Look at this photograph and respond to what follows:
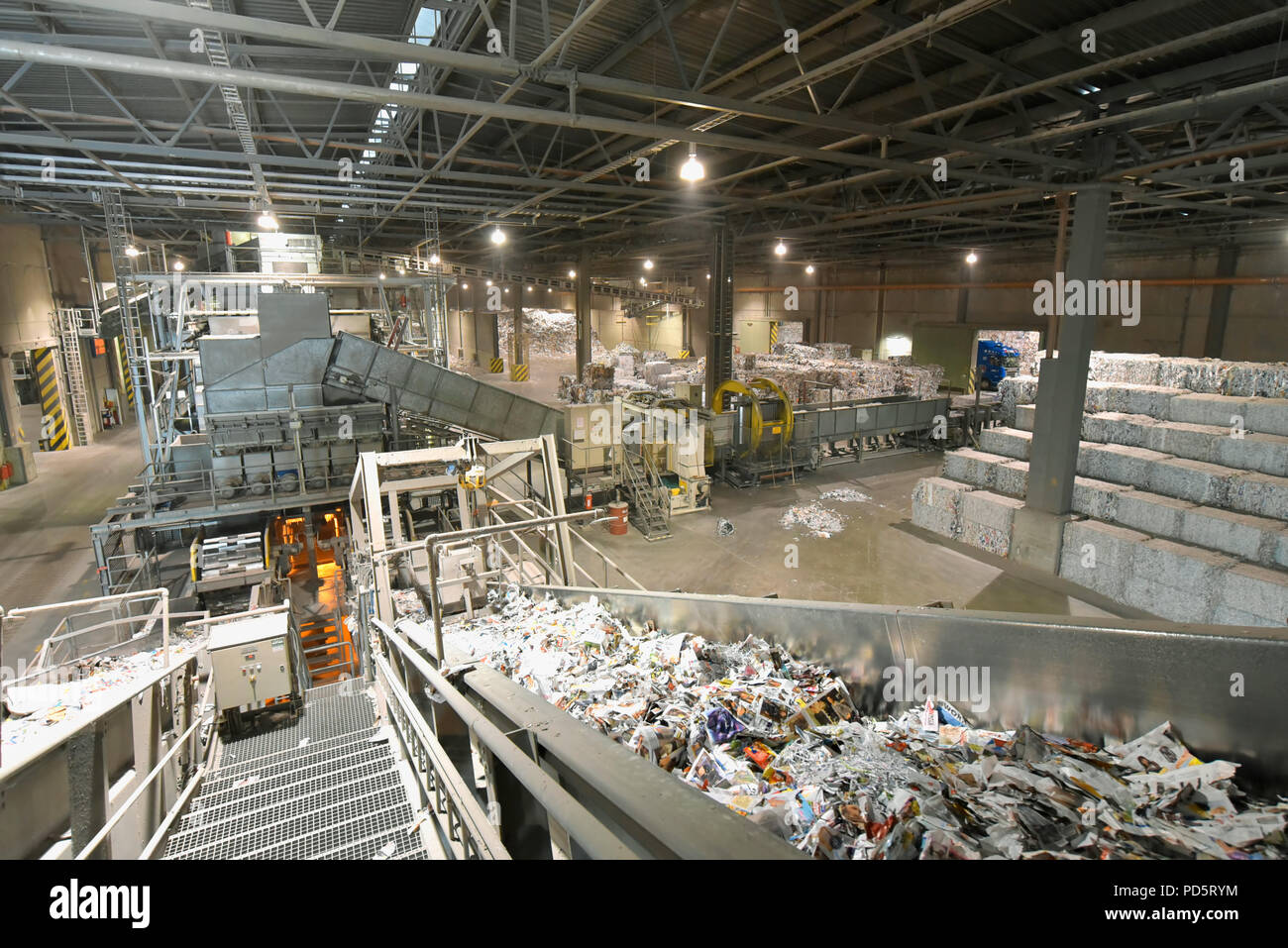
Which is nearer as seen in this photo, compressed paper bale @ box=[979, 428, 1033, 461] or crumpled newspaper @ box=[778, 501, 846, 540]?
compressed paper bale @ box=[979, 428, 1033, 461]

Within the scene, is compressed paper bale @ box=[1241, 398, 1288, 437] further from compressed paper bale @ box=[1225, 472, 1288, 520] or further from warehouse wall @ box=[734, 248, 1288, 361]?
warehouse wall @ box=[734, 248, 1288, 361]

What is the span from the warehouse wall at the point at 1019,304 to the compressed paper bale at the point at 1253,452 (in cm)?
1305

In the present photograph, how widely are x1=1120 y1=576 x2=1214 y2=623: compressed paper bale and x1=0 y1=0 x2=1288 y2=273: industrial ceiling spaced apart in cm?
589

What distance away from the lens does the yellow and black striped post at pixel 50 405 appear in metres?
18.9

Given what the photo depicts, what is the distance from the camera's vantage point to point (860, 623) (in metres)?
3.76

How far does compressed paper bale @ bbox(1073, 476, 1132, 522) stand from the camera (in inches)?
400

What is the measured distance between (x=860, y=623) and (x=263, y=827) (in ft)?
12.4

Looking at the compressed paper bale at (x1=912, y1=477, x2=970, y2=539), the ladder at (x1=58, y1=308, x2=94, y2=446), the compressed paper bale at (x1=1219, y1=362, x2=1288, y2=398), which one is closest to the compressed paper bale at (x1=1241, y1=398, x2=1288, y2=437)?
the compressed paper bale at (x1=1219, y1=362, x2=1288, y2=398)

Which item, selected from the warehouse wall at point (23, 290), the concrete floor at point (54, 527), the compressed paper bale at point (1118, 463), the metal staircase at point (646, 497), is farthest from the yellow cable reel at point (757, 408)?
the warehouse wall at point (23, 290)

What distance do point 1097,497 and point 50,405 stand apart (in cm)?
2783

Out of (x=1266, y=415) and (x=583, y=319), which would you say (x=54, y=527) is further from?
(x=1266, y=415)

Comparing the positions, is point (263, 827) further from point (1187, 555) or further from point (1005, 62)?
point (1187, 555)

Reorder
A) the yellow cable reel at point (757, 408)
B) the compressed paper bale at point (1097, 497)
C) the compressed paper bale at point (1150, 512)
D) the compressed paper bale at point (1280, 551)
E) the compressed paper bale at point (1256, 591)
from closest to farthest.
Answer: the compressed paper bale at point (1256, 591) → the compressed paper bale at point (1280, 551) → the compressed paper bale at point (1150, 512) → the compressed paper bale at point (1097, 497) → the yellow cable reel at point (757, 408)

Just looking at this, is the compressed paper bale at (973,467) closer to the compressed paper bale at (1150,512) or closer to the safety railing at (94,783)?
the compressed paper bale at (1150,512)
